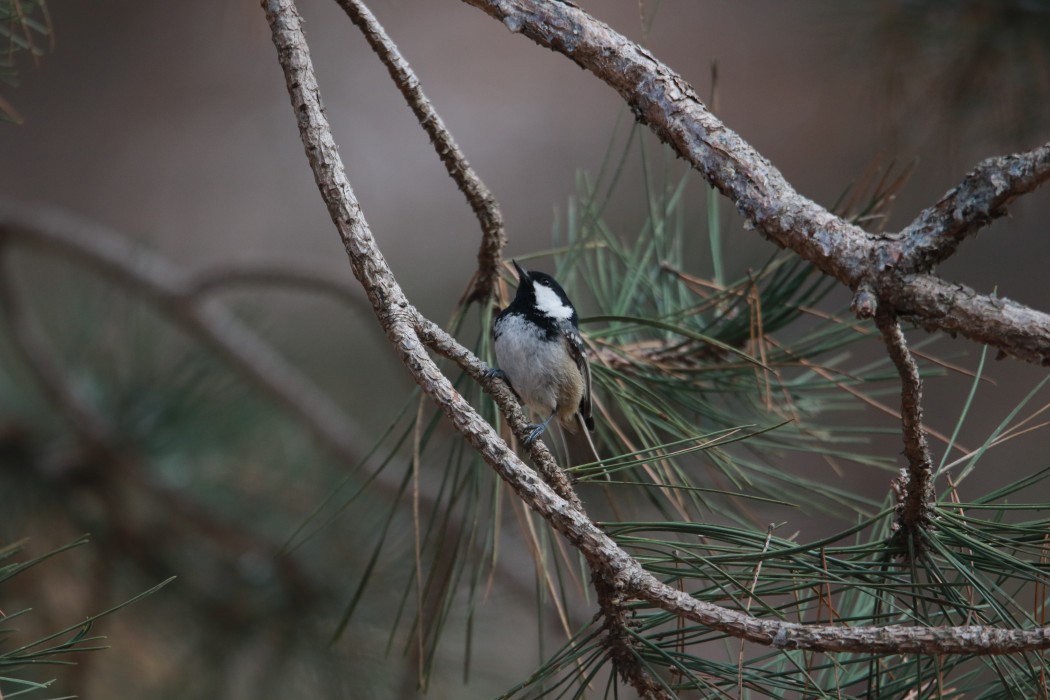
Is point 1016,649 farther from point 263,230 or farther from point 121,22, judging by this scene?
point 121,22

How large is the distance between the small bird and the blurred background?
15 centimetres

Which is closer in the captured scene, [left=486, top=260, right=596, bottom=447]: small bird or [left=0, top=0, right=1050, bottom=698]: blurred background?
[left=486, top=260, right=596, bottom=447]: small bird

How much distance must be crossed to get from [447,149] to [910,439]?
Result: 1.80 ft

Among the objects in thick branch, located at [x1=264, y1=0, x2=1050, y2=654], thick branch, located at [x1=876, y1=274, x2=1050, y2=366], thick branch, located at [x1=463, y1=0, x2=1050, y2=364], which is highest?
thick branch, located at [x1=463, y1=0, x2=1050, y2=364]

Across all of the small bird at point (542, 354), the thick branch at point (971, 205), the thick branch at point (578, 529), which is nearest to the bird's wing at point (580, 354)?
the small bird at point (542, 354)

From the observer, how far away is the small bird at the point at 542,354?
4.29 feet

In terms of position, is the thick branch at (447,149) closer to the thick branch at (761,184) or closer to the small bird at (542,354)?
the thick branch at (761,184)

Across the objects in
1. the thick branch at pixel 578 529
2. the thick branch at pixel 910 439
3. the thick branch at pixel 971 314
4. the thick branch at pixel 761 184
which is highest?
the thick branch at pixel 761 184

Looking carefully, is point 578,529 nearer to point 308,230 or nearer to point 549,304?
point 549,304

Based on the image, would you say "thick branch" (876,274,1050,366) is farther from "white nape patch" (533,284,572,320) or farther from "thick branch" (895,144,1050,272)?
"white nape patch" (533,284,572,320)

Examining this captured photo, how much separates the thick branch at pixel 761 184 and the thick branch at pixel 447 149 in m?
0.12

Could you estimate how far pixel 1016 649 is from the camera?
571 millimetres

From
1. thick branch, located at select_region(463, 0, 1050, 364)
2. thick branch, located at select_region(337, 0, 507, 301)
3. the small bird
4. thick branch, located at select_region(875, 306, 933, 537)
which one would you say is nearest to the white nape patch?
the small bird

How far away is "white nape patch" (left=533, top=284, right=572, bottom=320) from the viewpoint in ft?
4.25
